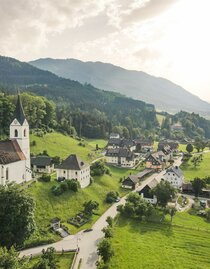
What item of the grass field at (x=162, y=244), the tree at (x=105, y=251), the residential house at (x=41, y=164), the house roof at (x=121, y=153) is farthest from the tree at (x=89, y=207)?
the house roof at (x=121, y=153)

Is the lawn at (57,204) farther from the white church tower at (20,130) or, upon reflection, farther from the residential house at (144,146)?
the residential house at (144,146)

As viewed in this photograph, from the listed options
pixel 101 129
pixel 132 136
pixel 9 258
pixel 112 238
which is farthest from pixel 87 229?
pixel 132 136

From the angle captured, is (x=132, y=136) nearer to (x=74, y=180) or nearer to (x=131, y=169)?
(x=131, y=169)

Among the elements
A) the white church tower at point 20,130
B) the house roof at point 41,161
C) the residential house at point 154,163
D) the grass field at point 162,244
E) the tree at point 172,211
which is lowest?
the grass field at point 162,244

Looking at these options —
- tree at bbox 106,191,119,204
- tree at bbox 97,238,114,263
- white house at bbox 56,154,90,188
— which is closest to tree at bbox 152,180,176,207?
tree at bbox 106,191,119,204

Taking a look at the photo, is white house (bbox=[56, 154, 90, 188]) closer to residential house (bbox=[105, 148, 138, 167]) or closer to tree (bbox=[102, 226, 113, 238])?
tree (bbox=[102, 226, 113, 238])

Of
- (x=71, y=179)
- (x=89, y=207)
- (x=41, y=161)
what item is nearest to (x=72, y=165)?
(x=71, y=179)

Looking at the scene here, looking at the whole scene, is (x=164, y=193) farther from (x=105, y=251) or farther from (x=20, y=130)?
(x=20, y=130)
